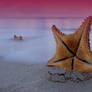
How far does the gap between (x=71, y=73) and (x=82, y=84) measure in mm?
228

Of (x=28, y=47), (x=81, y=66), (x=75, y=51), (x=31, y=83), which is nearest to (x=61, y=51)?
(x=75, y=51)

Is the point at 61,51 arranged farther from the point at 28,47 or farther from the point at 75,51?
the point at 28,47

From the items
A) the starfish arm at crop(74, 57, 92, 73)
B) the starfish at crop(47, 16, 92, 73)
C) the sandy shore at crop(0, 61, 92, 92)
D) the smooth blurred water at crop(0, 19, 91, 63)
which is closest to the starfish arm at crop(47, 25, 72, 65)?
the starfish at crop(47, 16, 92, 73)

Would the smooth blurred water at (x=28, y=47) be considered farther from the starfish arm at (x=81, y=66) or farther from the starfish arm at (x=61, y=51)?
the starfish arm at (x=81, y=66)

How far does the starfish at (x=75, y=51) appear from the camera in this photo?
2.41 metres

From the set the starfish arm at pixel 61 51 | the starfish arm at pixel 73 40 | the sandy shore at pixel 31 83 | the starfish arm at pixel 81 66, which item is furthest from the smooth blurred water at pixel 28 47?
the starfish arm at pixel 81 66

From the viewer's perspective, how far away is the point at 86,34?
7.93ft

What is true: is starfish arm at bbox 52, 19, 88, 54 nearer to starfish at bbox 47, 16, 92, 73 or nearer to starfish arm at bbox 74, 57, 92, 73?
starfish at bbox 47, 16, 92, 73

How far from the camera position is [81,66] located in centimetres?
240

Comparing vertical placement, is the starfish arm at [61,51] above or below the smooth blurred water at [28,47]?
above

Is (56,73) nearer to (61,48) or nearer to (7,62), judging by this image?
(61,48)

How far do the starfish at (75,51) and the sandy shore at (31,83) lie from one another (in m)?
0.27

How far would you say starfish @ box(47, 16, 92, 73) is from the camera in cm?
241

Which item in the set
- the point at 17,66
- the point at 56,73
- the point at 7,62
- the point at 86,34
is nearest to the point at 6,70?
the point at 17,66
